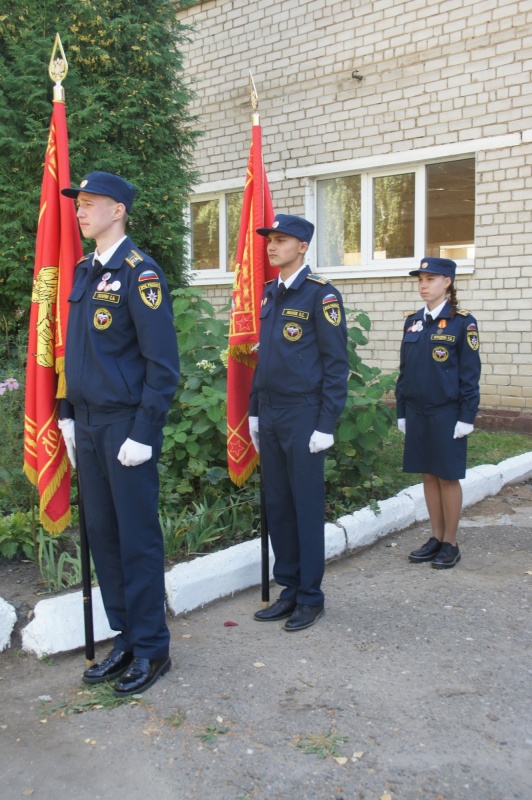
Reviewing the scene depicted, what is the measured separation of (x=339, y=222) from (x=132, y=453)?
7573 millimetres

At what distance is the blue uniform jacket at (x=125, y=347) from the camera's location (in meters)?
3.08

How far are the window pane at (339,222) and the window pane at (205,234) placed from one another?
1.96 metres

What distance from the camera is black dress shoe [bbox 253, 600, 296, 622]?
390cm

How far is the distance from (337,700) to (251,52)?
9.49 m

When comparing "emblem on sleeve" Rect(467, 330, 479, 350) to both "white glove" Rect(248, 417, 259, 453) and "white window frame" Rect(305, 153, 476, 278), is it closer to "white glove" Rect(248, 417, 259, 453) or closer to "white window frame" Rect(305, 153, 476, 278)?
"white glove" Rect(248, 417, 259, 453)

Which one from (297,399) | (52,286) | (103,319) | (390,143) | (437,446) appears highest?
(390,143)


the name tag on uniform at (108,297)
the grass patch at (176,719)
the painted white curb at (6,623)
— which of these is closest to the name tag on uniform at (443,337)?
the name tag on uniform at (108,297)

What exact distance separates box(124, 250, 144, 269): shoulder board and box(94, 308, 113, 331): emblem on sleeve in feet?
0.71

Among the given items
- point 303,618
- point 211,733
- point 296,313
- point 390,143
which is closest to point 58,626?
point 211,733

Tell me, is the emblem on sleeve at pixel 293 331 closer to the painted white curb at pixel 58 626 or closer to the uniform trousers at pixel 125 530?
the uniform trousers at pixel 125 530

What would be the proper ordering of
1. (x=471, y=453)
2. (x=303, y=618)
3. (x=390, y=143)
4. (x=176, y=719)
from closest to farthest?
1. (x=176, y=719)
2. (x=303, y=618)
3. (x=471, y=453)
4. (x=390, y=143)

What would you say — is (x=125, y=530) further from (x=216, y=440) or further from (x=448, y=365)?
(x=448, y=365)

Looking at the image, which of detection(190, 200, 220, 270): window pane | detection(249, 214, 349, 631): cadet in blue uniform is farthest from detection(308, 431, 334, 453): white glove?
detection(190, 200, 220, 270): window pane

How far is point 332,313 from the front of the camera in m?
3.72
